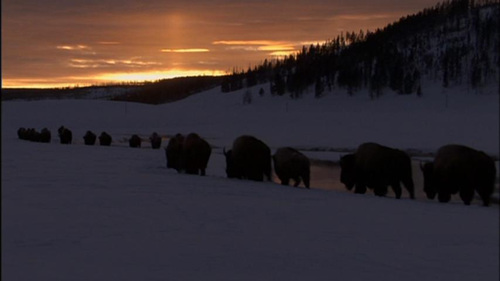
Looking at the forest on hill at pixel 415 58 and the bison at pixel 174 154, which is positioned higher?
the forest on hill at pixel 415 58

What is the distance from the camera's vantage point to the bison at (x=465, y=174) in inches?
505

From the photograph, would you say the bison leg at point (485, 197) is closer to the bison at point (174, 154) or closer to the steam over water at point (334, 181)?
the steam over water at point (334, 181)

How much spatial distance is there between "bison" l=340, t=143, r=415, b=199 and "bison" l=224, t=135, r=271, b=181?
2.44m

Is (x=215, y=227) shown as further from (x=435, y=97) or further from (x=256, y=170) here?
(x=435, y=97)

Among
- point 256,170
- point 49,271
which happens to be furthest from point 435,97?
point 49,271

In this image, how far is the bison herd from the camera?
1291 cm

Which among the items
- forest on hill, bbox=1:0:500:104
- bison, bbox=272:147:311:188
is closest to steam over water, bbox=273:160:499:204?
bison, bbox=272:147:311:188

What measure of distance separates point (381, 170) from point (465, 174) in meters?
2.07

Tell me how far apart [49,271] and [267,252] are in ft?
6.98

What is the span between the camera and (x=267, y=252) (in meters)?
5.42

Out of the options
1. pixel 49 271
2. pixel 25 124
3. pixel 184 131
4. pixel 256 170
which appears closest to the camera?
pixel 49 271

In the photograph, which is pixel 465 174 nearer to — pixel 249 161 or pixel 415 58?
pixel 249 161

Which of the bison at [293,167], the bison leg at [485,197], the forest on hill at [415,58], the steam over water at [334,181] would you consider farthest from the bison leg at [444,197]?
the forest on hill at [415,58]

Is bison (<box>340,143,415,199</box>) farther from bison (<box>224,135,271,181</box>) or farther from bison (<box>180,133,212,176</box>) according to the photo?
bison (<box>180,133,212,176</box>)
